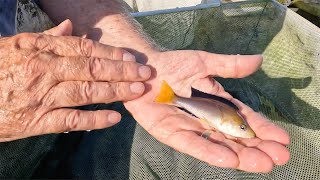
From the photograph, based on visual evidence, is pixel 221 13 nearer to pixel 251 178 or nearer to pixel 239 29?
pixel 239 29

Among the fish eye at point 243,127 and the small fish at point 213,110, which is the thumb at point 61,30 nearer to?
the small fish at point 213,110

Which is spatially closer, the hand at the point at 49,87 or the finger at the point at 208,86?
the hand at the point at 49,87

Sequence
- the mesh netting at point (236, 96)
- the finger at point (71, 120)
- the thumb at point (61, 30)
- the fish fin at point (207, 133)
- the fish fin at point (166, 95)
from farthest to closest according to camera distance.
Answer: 1. the mesh netting at point (236, 96)
2. the thumb at point (61, 30)
3. the fish fin at point (166, 95)
4. the fish fin at point (207, 133)
5. the finger at point (71, 120)

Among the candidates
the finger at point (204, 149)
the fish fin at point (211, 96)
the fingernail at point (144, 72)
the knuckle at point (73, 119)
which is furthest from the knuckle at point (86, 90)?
the fish fin at point (211, 96)

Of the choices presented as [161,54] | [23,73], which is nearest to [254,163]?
[161,54]

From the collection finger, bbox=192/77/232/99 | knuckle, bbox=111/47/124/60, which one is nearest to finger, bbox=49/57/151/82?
knuckle, bbox=111/47/124/60

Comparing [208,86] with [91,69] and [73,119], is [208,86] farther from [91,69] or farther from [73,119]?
[73,119]

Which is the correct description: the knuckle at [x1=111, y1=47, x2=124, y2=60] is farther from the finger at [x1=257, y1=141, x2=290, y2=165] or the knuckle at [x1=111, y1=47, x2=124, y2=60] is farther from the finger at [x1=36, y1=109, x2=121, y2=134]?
the finger at [x1=257, y1=141, x2=290, y2=165]

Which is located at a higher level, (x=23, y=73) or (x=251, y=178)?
(x=23, y=73)
